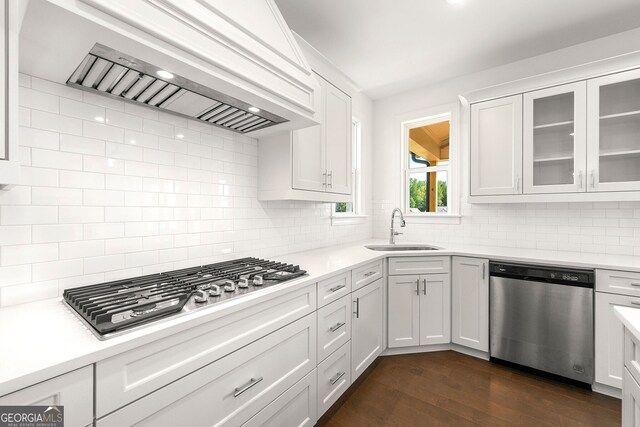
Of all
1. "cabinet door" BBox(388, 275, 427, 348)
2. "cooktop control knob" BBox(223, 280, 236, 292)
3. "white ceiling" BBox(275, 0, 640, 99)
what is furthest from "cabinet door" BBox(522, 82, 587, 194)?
"cooktop control knob" BBox(223, 280, 236, 292)

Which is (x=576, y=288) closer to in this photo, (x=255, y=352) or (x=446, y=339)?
(x=446, y=339)

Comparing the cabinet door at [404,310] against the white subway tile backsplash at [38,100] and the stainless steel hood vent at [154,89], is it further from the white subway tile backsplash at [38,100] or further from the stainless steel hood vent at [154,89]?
the white subway tile backsplash at [38,100]

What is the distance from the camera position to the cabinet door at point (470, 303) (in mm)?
2471

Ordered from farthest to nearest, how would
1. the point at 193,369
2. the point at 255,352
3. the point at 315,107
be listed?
the point at 315,107
the point at 255,352
the point at 193,369

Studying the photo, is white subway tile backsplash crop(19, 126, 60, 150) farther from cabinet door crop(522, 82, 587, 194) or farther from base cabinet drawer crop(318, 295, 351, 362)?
cabinet door crop(522, 82, 587, 194)

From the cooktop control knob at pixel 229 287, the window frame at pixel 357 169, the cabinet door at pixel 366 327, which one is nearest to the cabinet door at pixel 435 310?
the cabinet door at pixel 366 327

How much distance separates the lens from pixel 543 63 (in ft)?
8.95

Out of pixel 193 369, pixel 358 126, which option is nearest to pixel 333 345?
pixel 193 369

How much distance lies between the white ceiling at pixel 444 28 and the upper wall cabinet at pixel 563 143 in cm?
46

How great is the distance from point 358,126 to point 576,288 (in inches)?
102

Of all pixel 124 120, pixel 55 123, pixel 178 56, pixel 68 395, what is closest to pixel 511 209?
pixel 178 56

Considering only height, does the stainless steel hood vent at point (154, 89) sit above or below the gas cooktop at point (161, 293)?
above

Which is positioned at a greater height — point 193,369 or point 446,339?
point 193,369

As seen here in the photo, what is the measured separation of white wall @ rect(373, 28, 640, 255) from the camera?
7.96 ft
